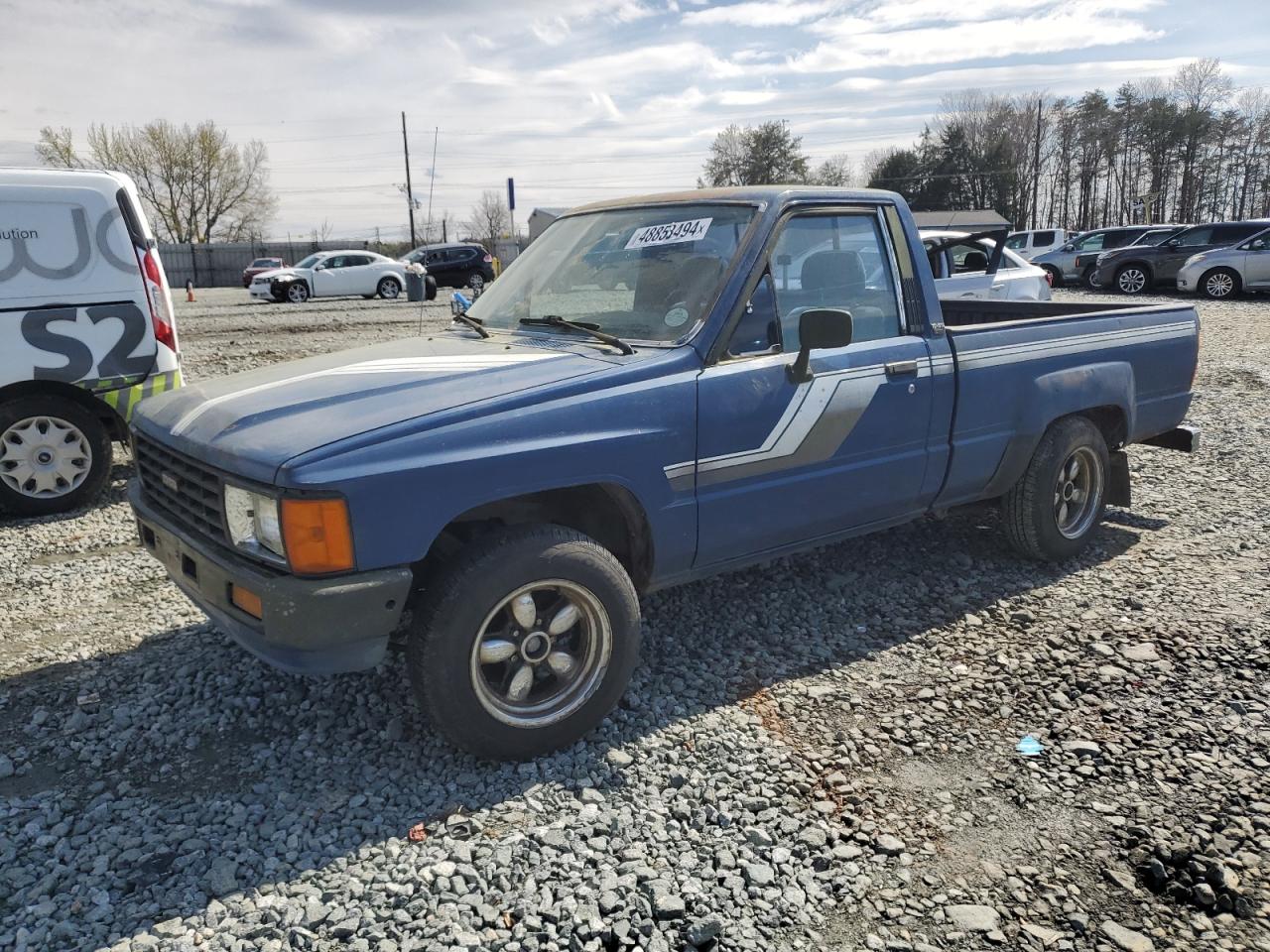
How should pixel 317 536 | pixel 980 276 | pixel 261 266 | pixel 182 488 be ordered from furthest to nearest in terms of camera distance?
pixel 261 266
pixel 980 276
pixel 182 488
pixel 317 536

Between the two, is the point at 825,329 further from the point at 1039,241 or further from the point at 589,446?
the point at 1039,241

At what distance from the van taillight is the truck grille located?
117 inches

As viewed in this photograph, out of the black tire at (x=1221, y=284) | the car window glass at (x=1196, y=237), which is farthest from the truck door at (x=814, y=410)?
the car window glass at (x=1196, y=237)

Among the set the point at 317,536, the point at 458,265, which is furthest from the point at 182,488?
the point at 458,265

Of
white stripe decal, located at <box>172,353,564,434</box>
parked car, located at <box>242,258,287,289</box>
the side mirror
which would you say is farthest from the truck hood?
parked car, located at <box>242,258,287,289</box>

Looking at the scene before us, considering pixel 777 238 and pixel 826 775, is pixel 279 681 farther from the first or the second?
pixel 777 238

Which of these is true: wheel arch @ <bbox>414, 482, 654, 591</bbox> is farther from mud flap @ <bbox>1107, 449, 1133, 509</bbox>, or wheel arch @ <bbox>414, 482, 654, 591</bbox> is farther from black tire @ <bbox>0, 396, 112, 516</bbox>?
black tire @ <bbox>0, 396, 112, 516</bbox>

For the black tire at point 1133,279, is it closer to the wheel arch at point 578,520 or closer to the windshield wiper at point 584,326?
the windshield wiper at point 584,326

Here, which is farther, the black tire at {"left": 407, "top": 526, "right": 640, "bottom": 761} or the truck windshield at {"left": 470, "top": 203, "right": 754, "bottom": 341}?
the truck windshield at {"left": 470, "top": 203, "right": 754, "bottom": 341}

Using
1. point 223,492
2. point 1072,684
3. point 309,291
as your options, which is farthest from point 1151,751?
point 309,291

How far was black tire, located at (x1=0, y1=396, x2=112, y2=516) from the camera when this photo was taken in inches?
234

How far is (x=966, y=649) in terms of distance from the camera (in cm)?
401

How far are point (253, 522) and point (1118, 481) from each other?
4.65 m

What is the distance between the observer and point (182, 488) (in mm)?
3240
